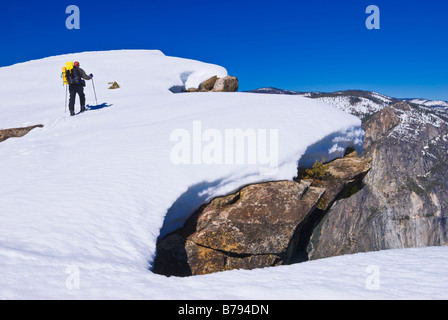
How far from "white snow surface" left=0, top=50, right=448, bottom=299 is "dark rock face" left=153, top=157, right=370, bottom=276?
44 cm

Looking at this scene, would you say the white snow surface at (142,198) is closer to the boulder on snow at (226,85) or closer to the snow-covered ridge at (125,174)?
the snow-covered ridge at (125,174)

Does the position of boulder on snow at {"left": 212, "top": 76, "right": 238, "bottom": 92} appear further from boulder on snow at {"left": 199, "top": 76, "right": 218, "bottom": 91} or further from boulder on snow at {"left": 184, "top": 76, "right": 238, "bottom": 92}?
boulder on snow at {"left": 199, "top": 76, "right": 218, "bottom": 91}

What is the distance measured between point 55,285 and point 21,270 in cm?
78

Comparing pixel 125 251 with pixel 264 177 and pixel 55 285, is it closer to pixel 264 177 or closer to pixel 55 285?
pixel 55 285

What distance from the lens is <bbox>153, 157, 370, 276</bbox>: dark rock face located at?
9.48 m

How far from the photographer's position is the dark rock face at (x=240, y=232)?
9477 mm

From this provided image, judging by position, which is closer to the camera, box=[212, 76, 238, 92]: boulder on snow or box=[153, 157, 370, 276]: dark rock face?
box=[153, 157, 370, 276]: dark rock face

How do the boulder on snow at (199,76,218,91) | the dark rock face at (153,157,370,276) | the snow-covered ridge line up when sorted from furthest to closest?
the boulder on snow at (199,76,218,91), the dark rock face at (153,157,370,276), the snow-covered ridge

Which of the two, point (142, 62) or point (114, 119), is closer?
point (114, 119)

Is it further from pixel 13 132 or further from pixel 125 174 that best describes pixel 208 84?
pixel 125 174

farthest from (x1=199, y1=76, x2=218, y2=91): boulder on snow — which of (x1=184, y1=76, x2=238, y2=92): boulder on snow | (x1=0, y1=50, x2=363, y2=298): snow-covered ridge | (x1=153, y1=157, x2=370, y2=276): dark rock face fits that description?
(x1=153, y1=157, x2=370, y2=276): dark rock face

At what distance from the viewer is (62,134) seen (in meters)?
15.1

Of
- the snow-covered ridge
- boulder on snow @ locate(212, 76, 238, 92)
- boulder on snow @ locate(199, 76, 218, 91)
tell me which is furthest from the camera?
boulder on snow @ locate(199, 76, 218, 91)

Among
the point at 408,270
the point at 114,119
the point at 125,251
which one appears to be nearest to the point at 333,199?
the point at 408,270
